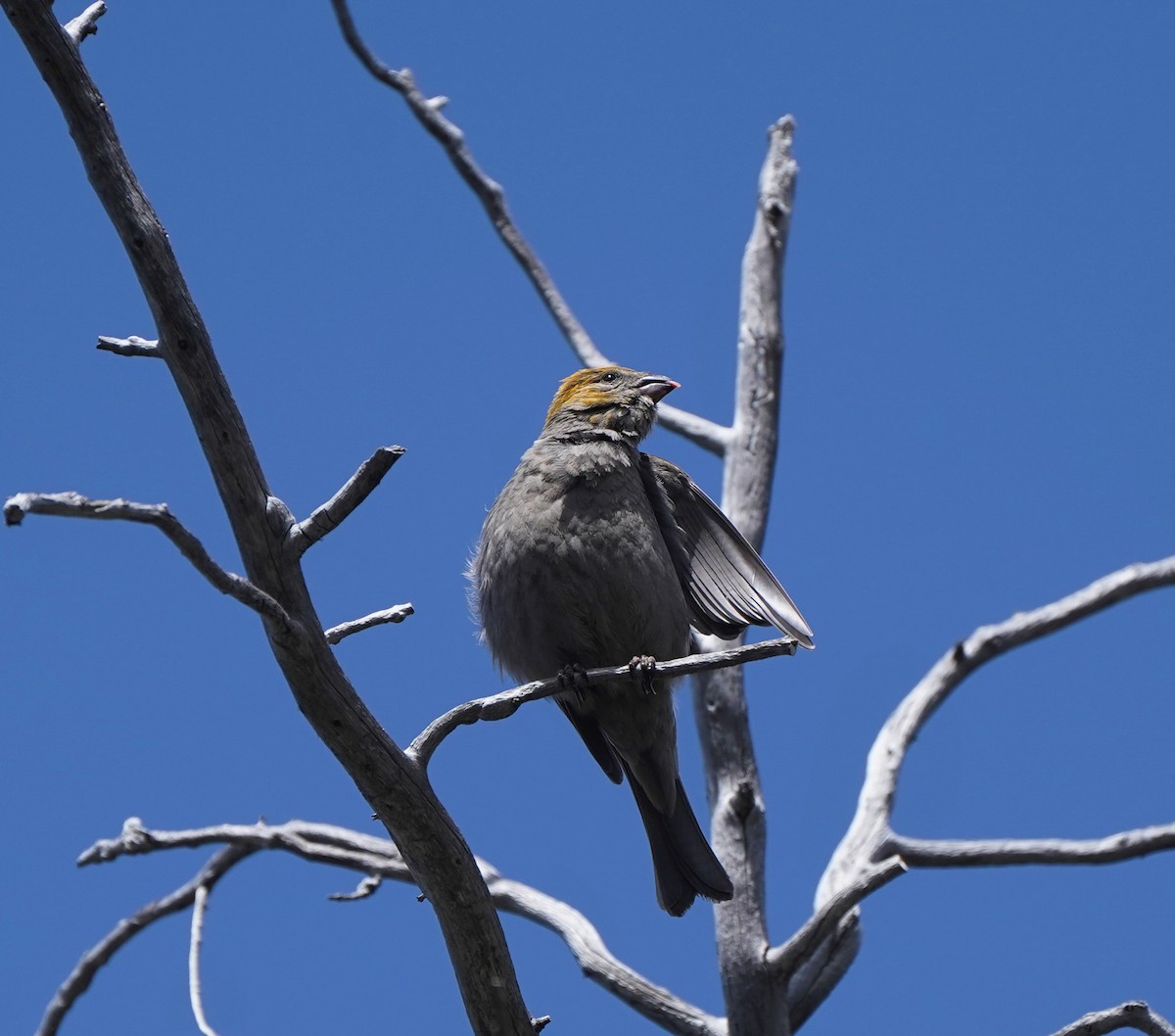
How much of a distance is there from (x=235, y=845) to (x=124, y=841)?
59cm

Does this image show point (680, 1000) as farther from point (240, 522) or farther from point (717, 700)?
point (240, 522)

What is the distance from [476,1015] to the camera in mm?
3672

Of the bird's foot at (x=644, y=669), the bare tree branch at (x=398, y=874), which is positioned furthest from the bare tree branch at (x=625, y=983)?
the bird's foot at (x=644, y=669)

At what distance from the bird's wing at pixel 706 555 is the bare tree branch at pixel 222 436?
214 centimetres

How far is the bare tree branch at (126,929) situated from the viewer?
564 centimetres

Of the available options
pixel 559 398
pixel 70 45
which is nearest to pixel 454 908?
pixel 70 45

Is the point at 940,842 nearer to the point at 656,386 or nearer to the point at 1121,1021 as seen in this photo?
the point at 1121,1021

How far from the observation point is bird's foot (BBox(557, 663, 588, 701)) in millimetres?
4610

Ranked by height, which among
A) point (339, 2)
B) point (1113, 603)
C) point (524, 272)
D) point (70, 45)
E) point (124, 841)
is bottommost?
point (124, 841)

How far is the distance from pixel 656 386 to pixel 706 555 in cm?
82

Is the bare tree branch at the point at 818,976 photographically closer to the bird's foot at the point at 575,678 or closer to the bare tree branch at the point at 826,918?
Answer: the bare tree branch at the point at 826,918

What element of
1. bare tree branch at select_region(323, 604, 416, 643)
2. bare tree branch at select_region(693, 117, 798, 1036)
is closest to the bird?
bare tree branch at select_region(693, 117, 798, 1036)

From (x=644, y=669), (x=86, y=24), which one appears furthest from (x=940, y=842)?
(x=86, y=24)

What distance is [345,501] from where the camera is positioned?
3207 mm
